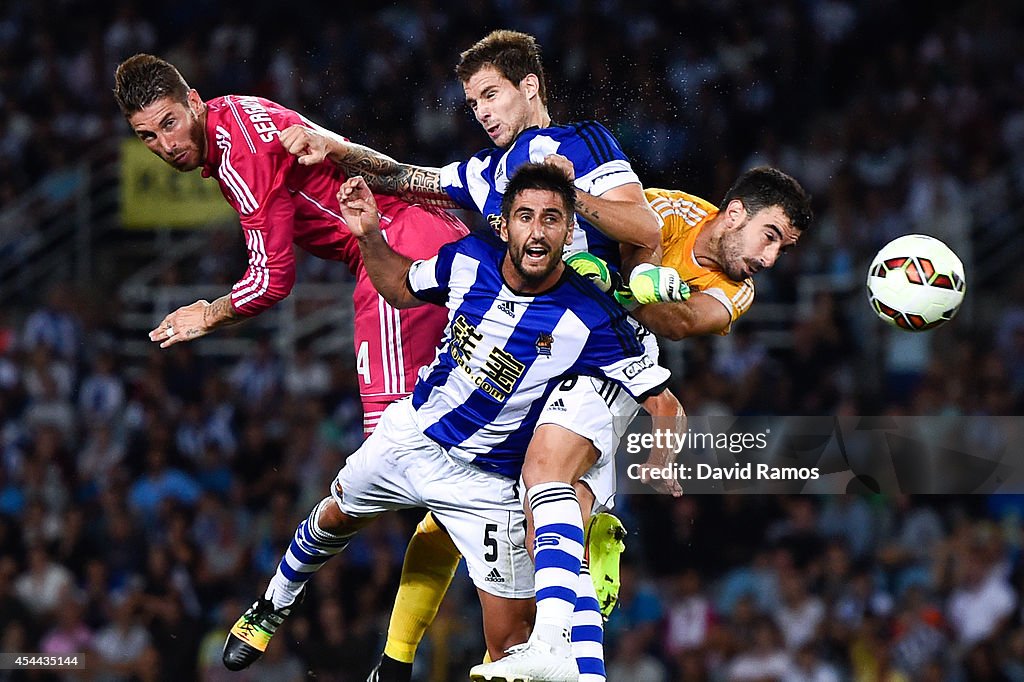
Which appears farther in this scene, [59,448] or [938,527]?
[59,448]

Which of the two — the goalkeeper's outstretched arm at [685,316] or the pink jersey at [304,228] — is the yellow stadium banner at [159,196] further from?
the goalkeeper's outstretched arm at [685,316]

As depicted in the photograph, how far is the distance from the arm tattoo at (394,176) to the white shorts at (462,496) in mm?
953

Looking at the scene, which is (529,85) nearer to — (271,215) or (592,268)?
(592,268)

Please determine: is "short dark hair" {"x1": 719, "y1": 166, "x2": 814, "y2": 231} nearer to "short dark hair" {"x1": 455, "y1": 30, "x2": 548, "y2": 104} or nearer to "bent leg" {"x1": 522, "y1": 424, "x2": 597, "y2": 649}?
"short dark hair" {"x1": 455, "y1": 30, "x2": 548, "y2": 104}

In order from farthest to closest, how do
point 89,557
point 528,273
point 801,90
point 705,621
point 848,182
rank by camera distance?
point 801,90 < point 848,182 < point 89,557 < point 705,621 < point 528,273

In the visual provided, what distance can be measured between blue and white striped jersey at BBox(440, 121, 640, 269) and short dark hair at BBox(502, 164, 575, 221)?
0.17 m

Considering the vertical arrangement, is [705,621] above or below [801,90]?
below

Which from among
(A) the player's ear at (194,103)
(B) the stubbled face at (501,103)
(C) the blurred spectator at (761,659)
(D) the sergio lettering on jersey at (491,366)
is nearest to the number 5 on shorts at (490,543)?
(D) the sergio lettering on jersey at (491,366)

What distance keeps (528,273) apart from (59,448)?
7.23 m

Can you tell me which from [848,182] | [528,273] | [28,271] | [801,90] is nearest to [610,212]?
[528,273]

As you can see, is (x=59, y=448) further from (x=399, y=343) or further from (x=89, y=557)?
(x=399, y=343)

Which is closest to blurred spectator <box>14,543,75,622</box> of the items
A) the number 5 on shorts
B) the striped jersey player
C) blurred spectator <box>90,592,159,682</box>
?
blurred spectator <box>90,592,159,682</box>

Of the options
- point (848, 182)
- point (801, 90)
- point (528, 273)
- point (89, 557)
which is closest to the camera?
point (528, 273)

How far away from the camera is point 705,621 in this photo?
10.0m
